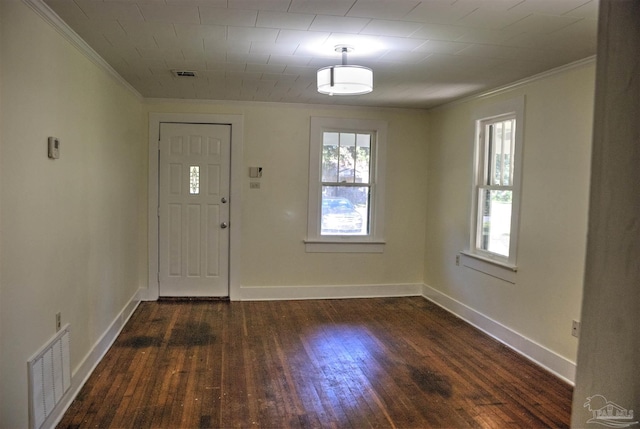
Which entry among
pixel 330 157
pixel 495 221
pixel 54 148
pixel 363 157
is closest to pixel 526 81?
pixel 495 221

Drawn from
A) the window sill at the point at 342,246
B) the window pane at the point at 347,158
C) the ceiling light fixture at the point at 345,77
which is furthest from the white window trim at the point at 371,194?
the ceiling light fixture at the point at 345,77

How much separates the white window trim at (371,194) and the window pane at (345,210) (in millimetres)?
68

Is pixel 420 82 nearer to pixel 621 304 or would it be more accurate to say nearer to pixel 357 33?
pixel 357 33

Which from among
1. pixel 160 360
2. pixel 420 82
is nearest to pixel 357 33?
pixel 420 82

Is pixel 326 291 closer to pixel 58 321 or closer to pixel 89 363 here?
pixel 89 363

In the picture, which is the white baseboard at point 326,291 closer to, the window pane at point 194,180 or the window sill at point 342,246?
the window sill at point 342,246

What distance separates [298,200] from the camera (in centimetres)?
530

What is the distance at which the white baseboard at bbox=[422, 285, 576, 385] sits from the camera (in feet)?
10.9

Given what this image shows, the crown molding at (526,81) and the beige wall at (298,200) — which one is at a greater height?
the crown molding at (526,81)

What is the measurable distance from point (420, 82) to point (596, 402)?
3500mm

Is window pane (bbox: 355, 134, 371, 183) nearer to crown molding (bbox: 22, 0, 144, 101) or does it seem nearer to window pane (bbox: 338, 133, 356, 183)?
window pane (bbox: 338, 133, 356, 183)

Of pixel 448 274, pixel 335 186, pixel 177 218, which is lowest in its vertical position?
pixel 448 274

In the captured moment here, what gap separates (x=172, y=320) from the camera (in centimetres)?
444

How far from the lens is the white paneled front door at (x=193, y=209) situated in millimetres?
5074
